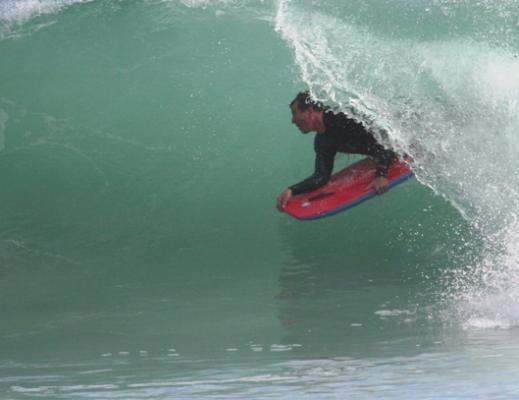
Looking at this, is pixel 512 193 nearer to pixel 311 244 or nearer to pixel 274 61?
pixel 311 244

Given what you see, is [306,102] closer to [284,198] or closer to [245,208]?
[284,198]

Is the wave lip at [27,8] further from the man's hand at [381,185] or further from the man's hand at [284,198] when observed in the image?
the man's hand at [381,185]

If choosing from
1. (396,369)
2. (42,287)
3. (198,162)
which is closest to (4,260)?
(42,287)

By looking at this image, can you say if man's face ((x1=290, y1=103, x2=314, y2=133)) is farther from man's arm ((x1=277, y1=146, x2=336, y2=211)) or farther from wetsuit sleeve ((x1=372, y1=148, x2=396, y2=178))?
wetsuit sleeve ((x1=372, y1=148, x2=396, y2=178))

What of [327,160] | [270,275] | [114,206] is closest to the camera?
[327,160]

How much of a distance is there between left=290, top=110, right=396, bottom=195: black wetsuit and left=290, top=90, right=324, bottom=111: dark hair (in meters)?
0.08

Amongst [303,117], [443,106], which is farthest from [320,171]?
[443,106]

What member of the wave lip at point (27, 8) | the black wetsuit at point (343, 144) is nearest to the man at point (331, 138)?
the black wetsuit at point (343, 144)

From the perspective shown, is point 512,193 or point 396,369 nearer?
point 396,369

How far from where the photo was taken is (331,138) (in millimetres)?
7152

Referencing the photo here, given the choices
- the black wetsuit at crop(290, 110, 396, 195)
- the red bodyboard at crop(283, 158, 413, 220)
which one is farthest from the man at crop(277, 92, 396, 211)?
the red bodyboard at crop(283, 158, 413, 220)

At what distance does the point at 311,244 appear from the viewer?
862 centimetres

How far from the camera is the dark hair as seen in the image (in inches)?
274

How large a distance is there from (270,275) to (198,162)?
2642 millimetres
